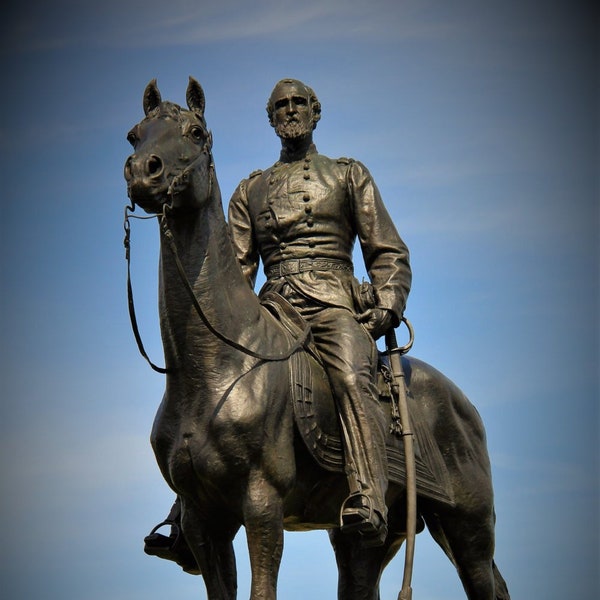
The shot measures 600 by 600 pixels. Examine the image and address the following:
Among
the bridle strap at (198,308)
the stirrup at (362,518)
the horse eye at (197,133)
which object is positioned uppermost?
the horse eye at (197,133)

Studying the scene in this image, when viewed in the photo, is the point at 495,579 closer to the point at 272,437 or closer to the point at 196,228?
the point at 272,437

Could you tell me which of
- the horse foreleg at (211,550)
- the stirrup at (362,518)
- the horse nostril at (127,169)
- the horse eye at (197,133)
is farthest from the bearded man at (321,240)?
the horse nostril at (127,169)

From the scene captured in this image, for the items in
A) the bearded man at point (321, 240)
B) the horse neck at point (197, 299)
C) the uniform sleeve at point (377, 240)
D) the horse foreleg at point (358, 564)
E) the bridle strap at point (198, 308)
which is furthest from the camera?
the horse foreleg at point (358, 564)

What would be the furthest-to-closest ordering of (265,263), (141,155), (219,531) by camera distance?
(265,263) < (219,531) < (141,155)

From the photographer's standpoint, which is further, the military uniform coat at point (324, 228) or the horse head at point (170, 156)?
the military uniform coat at point (324, 228)

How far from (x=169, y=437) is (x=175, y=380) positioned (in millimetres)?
482

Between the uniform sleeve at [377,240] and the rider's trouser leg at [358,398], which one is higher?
the uniform sleeve at [377,240]

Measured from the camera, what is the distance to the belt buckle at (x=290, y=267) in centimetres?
1469

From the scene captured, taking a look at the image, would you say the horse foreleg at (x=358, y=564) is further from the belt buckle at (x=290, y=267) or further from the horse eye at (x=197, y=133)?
the horse eye at (x=197, y=133)

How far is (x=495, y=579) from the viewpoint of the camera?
15664 mm

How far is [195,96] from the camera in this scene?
13.5 metres

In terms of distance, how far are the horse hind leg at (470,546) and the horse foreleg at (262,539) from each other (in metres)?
2.81

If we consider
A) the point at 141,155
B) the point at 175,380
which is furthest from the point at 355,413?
the point at 141,155

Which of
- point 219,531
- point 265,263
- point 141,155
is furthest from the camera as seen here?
point 265,263
